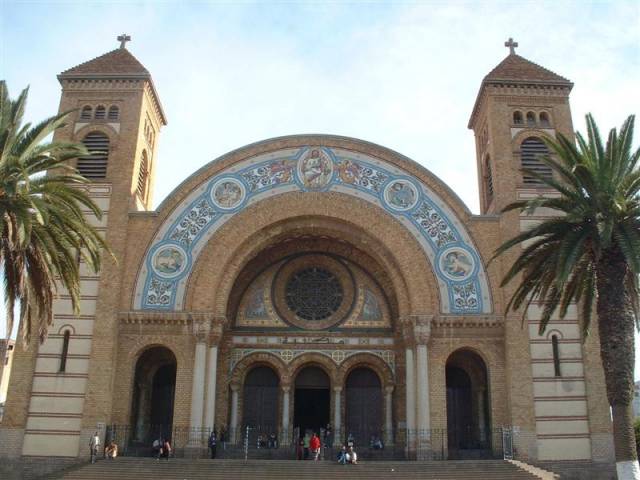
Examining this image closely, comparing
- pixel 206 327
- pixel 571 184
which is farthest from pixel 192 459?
pixel 571 184

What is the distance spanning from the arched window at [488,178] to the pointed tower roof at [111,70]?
1602cm

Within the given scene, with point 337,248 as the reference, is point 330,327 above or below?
below

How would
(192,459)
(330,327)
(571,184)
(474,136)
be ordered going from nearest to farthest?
(571,184) → (192,459) → (330,327) → (474,136)

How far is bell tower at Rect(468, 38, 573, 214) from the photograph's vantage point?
97.8 ft

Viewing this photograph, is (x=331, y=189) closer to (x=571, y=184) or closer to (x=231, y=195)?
(x=231, y=195)

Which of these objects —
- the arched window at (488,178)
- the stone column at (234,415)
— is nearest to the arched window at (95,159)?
the stone column at (234,415)

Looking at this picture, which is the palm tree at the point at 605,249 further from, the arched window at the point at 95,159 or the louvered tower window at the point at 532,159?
the arched window at the point at 95,159

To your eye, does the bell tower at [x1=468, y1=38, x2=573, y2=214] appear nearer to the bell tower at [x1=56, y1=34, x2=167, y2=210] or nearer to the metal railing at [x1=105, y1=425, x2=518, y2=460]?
the metal railing at [x1=105, y1=425, x2=518, y2=460]

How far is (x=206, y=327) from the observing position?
89.9ft

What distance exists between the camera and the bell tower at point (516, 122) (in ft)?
97.8

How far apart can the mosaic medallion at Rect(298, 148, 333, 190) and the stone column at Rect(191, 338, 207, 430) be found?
8.15 meters

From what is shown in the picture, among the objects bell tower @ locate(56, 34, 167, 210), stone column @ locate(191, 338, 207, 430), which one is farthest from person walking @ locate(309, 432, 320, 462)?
bell tower @ locate(56, 34, 167, 210)

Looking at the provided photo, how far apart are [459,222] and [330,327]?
285 inches

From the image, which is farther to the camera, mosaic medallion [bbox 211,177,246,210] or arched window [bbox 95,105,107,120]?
arched window [bbox 95,105,107,120]
